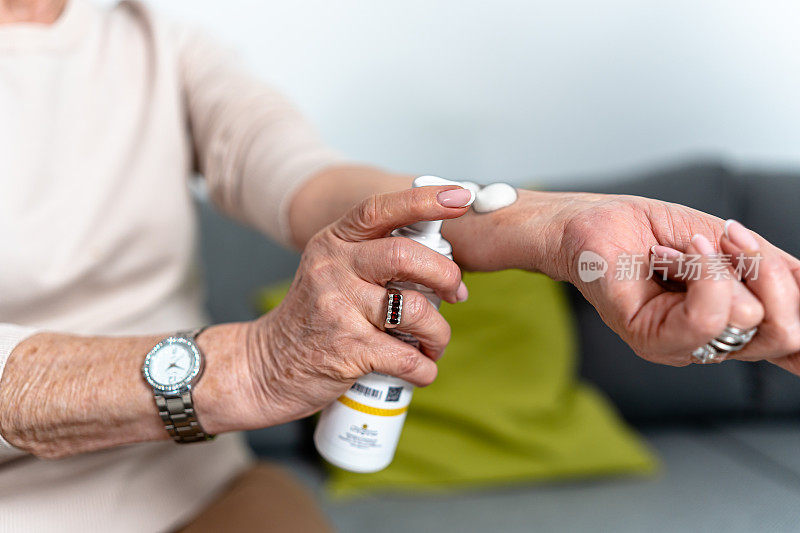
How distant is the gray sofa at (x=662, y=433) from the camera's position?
0.63 metres

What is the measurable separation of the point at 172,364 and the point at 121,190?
315mm

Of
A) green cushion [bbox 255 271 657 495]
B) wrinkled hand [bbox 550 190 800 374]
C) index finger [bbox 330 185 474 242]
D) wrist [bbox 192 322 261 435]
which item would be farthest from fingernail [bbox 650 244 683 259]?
green cushion [bbox 255 271 657 495]

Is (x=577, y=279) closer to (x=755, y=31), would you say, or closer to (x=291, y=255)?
(x=755, y=31)

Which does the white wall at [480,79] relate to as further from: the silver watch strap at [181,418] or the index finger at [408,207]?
the silver watch strap at [181,418]

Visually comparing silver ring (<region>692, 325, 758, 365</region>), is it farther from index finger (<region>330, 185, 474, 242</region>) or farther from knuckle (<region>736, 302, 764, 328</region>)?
index finger (<region>330, 185, 474, 242</region>)

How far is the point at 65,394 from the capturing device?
1.89 feet

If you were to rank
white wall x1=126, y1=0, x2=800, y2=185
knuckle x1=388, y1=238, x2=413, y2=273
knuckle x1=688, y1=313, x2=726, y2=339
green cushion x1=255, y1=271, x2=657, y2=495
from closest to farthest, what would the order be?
knuckle x1=688, y1=313, x2=726, y2=339 → knuckle x1=388, y1=238, x2=413, y2=273 → white wall x1=126, y1=0, x2=800, y2=185 → green cushion x1=255, y1=271, x2=657, y2=495

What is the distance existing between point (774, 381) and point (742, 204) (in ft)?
0.62

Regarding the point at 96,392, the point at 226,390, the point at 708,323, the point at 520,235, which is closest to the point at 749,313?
the point at 708,323

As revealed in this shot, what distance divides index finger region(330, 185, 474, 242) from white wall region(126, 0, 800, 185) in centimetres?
50

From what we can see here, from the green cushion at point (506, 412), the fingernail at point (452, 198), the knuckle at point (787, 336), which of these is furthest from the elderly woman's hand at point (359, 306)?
the green cushion at point (506, 412)

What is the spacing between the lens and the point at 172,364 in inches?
22.6

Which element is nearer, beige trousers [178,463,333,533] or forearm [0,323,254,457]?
forearm [0,323,254,457]

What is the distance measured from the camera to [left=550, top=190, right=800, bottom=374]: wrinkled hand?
393 millimetres
